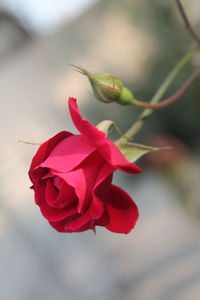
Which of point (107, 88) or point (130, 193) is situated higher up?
point (107, 88)

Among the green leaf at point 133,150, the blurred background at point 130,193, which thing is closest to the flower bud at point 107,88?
the green leaf at point 133,150

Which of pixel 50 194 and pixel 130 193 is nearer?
pixel 50 194

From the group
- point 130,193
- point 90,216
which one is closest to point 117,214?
point 90,216

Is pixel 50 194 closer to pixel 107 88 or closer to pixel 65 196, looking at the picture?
pixel 65 196

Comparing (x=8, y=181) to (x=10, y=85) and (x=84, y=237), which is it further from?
(x=10, y=85)

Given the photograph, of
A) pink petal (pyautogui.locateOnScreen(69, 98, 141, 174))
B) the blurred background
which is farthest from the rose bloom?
the blurred background

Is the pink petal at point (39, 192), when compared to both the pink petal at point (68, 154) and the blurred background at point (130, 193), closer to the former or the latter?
the pink petal at point (68, 154)

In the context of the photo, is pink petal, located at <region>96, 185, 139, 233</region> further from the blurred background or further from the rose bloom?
the blurred background
